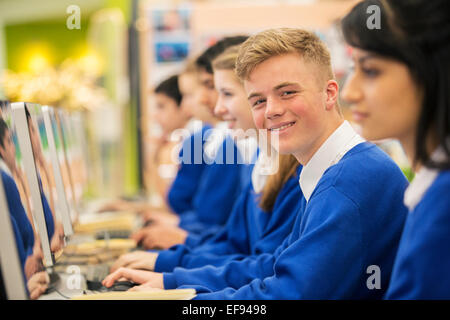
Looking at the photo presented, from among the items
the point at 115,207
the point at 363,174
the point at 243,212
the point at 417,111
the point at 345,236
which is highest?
the point at 417,111

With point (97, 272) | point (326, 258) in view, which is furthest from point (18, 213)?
point (326, 258)

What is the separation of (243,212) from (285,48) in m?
0.71

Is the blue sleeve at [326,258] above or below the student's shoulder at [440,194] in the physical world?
below

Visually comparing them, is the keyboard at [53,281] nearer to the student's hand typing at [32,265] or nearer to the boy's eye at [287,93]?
the student's hand typing at [32,265]

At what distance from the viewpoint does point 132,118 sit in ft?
16.1

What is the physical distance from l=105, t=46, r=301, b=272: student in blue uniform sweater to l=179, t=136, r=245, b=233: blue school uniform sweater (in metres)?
0.39

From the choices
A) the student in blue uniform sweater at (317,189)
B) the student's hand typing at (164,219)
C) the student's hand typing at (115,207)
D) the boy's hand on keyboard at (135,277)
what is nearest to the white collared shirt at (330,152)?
the student in blue uniform sweater at (317,189)

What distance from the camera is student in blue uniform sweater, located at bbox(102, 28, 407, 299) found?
941 mm

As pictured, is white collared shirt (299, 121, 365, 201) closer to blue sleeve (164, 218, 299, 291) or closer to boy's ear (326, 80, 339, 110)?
boy's ear (326, 80, 339, 110)

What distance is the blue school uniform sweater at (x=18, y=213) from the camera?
107 cm

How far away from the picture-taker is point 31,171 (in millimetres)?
1185

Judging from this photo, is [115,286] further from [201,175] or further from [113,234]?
[201,175]

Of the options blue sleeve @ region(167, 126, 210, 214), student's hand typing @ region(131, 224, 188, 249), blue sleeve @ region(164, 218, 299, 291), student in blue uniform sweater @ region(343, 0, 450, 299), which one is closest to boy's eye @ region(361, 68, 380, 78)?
student in blue uniform sweater @ region(343, 0, 450, 299)

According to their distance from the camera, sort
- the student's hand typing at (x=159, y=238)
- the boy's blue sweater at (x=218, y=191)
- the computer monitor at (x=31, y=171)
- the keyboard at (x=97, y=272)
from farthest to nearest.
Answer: the boy's blue sweater at (x=218, y=191) → the student's hand typing at (x=159, y=238) → the keyboard at (x=97, y=272) → the computer monitor at (x=31, y=171)
